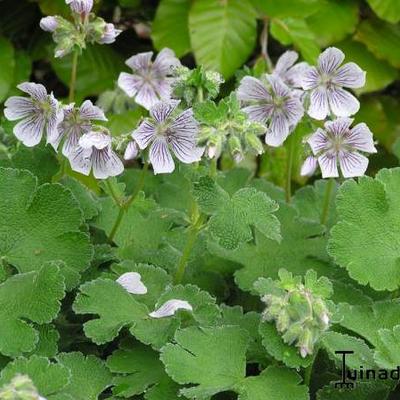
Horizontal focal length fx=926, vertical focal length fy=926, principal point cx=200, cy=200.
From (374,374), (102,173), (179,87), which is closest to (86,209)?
(102,173)

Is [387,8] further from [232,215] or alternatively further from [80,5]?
[232,215]

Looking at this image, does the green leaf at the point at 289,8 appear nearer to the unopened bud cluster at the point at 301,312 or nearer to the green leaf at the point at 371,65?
the green leaf at the point at 371,65

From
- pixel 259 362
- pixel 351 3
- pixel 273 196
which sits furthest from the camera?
pixel 351 3

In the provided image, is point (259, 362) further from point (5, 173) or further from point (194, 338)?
point (5, 173)

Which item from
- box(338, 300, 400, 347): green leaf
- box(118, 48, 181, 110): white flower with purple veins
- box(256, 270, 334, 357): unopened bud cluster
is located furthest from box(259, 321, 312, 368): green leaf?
box(118, 48, 181, 110): white flower with purple veins

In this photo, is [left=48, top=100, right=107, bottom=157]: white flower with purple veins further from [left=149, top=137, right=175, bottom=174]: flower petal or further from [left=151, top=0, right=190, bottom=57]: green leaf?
[left=151, top=0, right=190, bottom=57]: green leaf

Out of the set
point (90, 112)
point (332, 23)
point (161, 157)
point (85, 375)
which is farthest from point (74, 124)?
point (332, 23)
